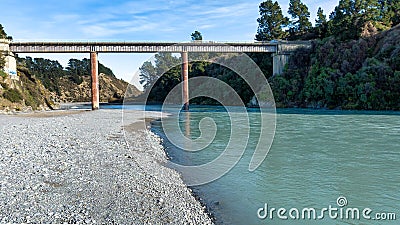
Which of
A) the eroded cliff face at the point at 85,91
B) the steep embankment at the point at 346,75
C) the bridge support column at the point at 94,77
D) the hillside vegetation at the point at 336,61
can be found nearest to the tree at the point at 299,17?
the hillside vegetation at the point at 336,61

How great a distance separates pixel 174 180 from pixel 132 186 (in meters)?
1.96

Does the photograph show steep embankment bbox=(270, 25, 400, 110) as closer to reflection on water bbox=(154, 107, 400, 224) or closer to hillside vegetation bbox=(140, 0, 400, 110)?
hillside vegetation bbox=(140, 0, 400, 110)

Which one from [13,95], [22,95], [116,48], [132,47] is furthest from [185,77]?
[13,95]

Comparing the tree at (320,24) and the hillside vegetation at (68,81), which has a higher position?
the tree at (320,24)

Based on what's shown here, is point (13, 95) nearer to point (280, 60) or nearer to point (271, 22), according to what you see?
point (280, 60)

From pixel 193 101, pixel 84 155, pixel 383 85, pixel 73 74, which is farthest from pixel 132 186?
pixel 73 74

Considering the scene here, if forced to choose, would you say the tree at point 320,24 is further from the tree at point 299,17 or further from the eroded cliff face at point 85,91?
the eroded cliff face at point 85,91

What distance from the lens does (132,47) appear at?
192 ft

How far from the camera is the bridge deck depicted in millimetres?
55188

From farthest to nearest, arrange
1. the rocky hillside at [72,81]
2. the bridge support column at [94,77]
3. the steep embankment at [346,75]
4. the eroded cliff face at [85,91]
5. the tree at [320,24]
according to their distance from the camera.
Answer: the eroded cliff face at [85,91] < the rocky hillside at [72,81] < the tree at [320,24] < the bridge support column at [94,77] < the steep embankment at [346,75]

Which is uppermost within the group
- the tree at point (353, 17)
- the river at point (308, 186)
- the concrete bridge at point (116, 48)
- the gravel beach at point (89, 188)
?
the tree at point (353, 17)

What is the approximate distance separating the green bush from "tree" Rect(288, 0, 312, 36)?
70.0 meters

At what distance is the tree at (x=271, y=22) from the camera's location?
88.2 metres

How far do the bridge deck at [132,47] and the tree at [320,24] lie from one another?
78.1ft
